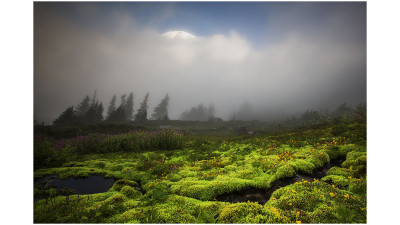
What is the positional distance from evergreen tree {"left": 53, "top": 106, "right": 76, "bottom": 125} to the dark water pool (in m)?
3.88

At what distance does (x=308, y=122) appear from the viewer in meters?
17.4

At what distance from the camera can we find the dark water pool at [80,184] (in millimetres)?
5082

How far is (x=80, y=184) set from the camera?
5.46 metres

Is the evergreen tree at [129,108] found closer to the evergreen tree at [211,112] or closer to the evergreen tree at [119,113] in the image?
the evergreen tree at [119,113]

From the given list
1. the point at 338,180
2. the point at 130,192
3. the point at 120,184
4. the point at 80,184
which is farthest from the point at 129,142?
the point at 338,180

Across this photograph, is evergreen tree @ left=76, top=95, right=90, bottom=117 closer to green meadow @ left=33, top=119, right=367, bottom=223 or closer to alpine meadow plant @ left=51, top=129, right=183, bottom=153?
green meadow @ left=33, top=119, right=367, bottom=223

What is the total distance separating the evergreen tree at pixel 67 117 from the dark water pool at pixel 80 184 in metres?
3.88

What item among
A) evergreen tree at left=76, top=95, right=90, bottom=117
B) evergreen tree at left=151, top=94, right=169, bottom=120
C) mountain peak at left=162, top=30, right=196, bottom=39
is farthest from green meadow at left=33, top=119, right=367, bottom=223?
evergreen tree at left=151, top=94, right=169, bottom=120

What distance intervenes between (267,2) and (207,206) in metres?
7.14

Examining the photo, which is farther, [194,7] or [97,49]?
[97,49]

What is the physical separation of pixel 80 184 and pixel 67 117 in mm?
5107

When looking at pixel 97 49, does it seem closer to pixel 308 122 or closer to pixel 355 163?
pixel 355 163

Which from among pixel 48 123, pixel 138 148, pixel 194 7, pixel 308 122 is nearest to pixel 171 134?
pixel 138 148

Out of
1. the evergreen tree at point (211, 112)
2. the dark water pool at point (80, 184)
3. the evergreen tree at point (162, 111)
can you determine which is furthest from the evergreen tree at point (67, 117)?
the evergreen tree at point (211, 112)
